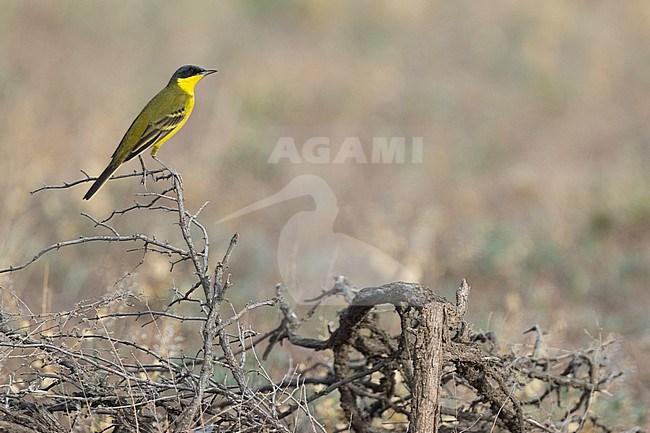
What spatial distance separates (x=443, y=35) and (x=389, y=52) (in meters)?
1.30

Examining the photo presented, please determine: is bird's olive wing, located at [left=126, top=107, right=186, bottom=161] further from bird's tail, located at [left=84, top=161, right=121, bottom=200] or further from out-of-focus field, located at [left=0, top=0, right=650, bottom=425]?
out-of-focus field, located at [left=0, top=0, right=650, bottom=425]

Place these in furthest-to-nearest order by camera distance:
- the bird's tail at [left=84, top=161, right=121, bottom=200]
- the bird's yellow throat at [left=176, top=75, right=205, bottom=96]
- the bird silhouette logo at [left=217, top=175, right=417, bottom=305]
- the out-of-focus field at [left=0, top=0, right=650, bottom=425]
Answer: the out-of-focus field at [left=0, top=0, right=650, bottom=425] → the bird silhouette logo at [left=217, top=175, right=417, bottom=305] → the bird's yellow throat at [left=176, top=75, right=205, bottom=96] → the bird's tail at [left=84, top=161, right=121, bottom=200]

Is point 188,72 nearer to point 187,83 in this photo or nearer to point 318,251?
point 187,83

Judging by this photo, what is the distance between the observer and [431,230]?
294 inches

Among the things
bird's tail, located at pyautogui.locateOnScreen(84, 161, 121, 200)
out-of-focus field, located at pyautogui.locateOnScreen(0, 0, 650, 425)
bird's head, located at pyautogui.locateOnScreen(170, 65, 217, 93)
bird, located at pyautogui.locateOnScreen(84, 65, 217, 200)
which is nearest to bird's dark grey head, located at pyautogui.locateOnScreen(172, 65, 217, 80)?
bird's head, located at pyautogui.locateOnScreen(170, 65, 217, 93)

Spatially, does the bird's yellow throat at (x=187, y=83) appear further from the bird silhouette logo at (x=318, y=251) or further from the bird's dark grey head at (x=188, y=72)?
the bird silhouette logo at (x=318, y=251)

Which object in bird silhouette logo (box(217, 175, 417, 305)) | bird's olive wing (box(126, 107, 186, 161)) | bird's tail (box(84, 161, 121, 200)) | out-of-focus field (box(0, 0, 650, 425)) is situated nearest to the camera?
bird's tail (box(84, 161, 121, 200))

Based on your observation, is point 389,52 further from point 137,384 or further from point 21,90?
point 137,384

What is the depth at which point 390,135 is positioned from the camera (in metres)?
10.4

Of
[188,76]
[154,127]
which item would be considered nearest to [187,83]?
[188,76]

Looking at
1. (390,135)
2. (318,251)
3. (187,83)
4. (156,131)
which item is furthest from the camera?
(390,135)

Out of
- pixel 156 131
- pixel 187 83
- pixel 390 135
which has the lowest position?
pixel 156 131

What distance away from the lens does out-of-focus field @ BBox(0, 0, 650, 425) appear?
21.2 ft

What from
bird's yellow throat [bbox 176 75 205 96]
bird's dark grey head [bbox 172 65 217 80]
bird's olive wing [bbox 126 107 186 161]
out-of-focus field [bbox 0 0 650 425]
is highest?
out-of-focus field [bbox 0 0 650 425]
